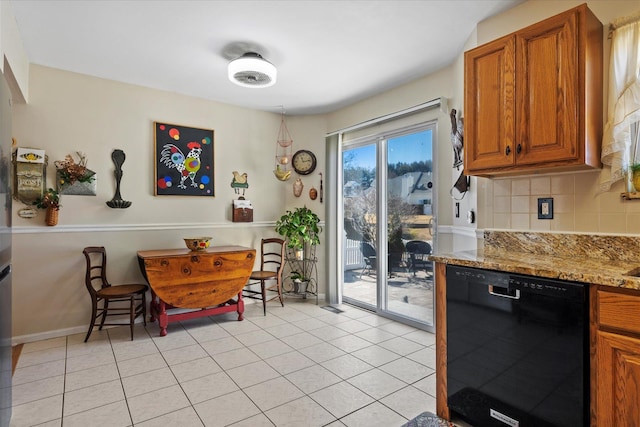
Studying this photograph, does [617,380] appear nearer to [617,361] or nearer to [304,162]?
[617,361]

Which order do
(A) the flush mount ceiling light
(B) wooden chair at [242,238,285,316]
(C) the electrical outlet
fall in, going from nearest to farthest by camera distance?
(C) the electrical outlet < (A) the flush mount ceiling light < (B) wooden chair at [242,238,285,316]

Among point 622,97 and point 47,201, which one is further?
point 47,201

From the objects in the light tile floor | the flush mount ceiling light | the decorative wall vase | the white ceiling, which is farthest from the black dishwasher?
the decorative wall vase

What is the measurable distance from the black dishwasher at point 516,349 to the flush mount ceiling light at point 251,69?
79.2 inches

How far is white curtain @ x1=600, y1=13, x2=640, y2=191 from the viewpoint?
1643mm

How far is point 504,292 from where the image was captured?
1563 mm

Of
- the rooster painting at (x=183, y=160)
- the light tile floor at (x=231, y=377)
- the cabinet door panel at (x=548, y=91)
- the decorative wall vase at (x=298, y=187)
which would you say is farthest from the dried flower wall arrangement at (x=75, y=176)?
the cabinet door panel at (x=548, y=91)

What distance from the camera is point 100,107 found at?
326cm

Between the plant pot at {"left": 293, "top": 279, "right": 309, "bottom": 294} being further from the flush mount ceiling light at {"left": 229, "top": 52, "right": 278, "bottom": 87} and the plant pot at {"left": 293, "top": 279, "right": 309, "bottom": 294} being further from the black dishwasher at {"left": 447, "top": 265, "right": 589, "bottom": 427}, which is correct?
the black dishwasher at {"left": 447, "top": 265, "right": 589, "bottom": 427}

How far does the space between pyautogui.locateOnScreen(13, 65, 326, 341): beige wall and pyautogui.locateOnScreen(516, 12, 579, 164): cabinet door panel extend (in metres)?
3.04

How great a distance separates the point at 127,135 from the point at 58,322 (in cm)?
185

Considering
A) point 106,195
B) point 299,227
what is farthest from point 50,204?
point 299,227

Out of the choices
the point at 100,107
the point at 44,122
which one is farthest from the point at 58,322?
the point at 100,107

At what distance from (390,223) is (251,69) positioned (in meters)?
2.06
